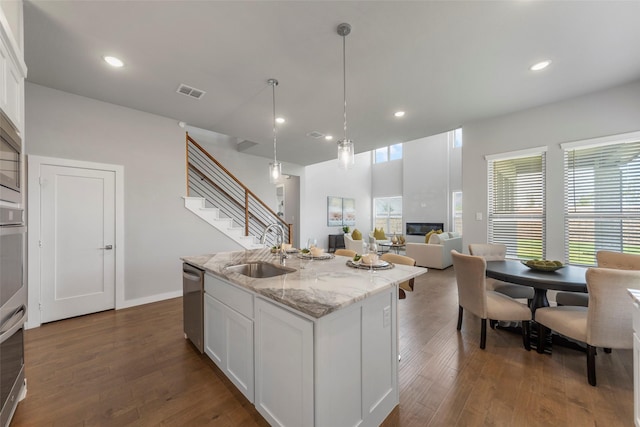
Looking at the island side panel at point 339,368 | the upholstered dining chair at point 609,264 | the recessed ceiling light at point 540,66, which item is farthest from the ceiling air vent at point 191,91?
the upholstered dining chair at point 609,264

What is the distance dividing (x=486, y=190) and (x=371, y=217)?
7.70m

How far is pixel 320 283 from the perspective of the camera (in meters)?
1.59

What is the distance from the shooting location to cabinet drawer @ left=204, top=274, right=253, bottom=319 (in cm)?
168

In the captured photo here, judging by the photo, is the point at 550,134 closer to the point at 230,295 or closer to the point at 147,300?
the point at 230,295

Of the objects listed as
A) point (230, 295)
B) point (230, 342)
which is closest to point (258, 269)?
point (230, 295)

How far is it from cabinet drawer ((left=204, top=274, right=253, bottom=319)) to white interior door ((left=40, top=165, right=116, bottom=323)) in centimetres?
237

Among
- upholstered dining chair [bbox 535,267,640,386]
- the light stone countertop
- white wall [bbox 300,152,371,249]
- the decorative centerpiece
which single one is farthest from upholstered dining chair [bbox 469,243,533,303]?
white wall [bbox 300,152,371,249]

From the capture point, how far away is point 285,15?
2.00 m

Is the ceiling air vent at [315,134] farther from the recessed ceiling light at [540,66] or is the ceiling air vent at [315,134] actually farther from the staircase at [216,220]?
the recessed ceiling light at [540,66]

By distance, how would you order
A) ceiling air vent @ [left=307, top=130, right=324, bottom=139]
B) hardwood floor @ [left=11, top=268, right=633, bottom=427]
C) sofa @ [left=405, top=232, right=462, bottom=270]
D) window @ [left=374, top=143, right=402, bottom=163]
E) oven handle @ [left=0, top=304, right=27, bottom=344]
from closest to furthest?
oven handle @ [left=0, top=304, right=27, bottom=344], hardwood floor @ [left=11, top=268, right=633, bottom=427], ceiling air vent @ [left=307, top=130, right=324, bottom=139], sofa @ [left=405, top=232, right=462, bottom=270], window @ [left=374, top=143, right=402, bottom=163]

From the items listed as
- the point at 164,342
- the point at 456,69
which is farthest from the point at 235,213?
the point at 456,69

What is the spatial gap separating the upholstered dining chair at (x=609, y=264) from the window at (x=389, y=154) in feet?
28.5

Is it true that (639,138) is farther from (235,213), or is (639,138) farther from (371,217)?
(371,217)

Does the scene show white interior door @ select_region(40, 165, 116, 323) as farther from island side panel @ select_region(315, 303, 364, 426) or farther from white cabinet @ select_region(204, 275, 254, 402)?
island side panel @ select_region(315, 303, 364, 426)
